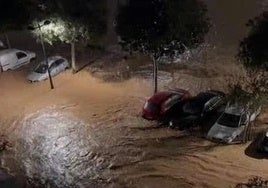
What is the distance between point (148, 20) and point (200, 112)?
513cm

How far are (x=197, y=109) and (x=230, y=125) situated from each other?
6.47ft

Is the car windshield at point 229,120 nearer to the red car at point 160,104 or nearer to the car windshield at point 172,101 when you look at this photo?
the red car at point 160,104

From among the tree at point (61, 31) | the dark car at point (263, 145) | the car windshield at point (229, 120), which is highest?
the tree at point (61, 31)

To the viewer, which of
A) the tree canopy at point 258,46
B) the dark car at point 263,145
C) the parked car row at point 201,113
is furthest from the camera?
the parked car row at point 201,113

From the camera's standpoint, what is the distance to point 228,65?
30.5 meters

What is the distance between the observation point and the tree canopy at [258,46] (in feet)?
64.6

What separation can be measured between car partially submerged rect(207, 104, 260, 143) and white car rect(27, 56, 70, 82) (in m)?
11.4

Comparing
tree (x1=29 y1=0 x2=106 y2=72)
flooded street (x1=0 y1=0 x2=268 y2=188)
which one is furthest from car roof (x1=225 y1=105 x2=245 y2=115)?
tree (x1=29 y1=0 x2=106 y2=72)

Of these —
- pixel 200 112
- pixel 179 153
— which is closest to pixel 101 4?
pixel 200 112

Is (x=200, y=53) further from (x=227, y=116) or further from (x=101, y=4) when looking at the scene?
(x=227, y=116)

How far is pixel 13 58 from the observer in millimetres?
31453

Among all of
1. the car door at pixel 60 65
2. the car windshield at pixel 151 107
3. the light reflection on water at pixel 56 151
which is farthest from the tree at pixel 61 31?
the car windshield at pixel 151 107

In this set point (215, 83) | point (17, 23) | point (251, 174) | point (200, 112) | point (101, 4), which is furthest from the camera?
point (17, 23)

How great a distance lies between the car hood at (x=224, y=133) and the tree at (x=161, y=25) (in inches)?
197
